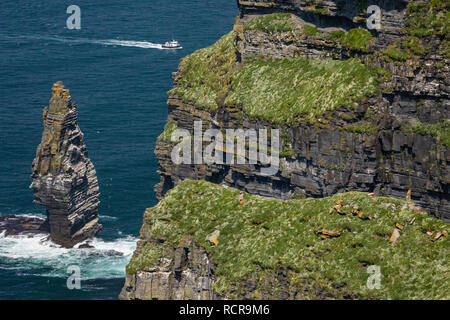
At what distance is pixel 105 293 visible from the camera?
180 metres

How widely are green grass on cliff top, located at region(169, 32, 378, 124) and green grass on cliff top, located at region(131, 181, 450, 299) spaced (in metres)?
14.2

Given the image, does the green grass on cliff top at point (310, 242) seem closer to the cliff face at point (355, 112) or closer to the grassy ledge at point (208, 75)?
the cliff face at point (355, 112)

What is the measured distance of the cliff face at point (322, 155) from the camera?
12088 cm

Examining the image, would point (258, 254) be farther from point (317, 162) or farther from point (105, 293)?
point (105, 293)

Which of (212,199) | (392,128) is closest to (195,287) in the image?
(212,199)

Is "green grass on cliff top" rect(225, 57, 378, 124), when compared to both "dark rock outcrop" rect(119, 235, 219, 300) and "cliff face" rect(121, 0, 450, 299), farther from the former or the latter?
"dark rock outcrop" rect(119, 235, 219, 300)

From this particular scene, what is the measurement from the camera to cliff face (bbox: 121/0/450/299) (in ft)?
397

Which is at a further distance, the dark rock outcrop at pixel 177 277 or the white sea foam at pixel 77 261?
the white sea foam at pixel 77 261

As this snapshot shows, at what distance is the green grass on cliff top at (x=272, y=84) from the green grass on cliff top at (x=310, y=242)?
14159mm

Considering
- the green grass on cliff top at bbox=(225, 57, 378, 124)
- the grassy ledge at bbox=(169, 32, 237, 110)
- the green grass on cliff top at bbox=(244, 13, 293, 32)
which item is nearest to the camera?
the green grass on cliff top at bbox=(225, 57, 378, 124)

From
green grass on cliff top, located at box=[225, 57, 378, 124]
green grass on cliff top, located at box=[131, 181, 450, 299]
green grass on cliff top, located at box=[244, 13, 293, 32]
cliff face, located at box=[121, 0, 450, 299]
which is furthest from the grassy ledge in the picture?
green grass on cliff top, located at box=[131, 181, 450, 299]

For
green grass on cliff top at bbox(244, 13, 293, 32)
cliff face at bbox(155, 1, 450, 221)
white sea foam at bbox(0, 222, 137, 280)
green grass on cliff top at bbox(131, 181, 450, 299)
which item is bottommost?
white sea foam at bbox(0, 222, 137, 280)

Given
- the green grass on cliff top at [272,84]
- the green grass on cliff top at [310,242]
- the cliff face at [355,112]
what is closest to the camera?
the green grass on cliff top at [310,242]

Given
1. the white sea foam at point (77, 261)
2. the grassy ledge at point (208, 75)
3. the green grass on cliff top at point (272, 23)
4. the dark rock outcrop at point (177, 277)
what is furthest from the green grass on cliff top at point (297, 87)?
the white sea foam at point (77, 261)
